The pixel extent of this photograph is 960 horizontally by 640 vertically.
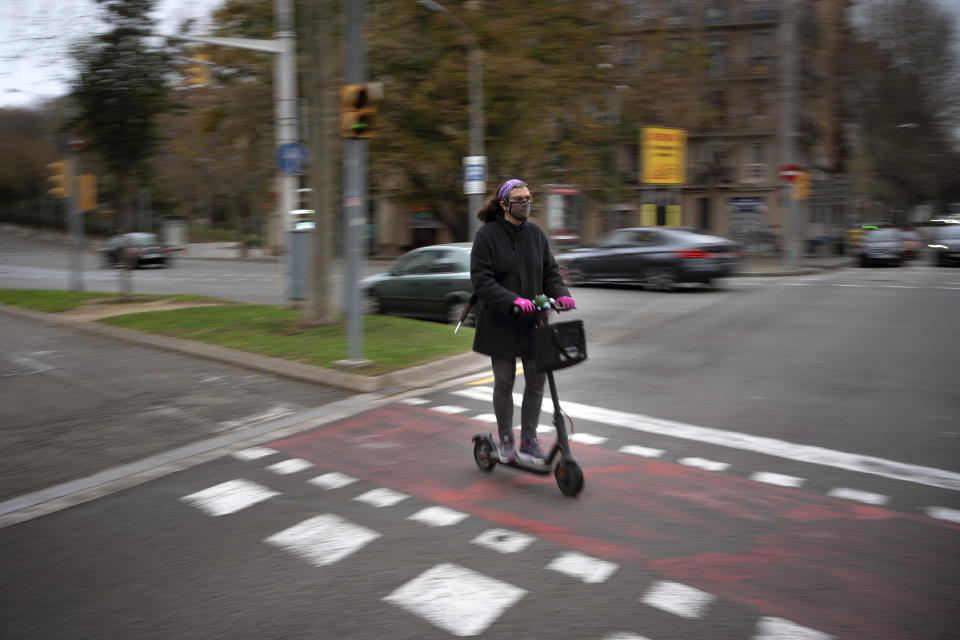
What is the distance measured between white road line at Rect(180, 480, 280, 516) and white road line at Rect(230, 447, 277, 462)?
552 millimetres

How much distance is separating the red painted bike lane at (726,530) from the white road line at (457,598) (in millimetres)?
616

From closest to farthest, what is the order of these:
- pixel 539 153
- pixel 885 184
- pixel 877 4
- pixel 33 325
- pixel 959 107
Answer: pixel 33 325
pixel 539 153
pixel 877 4
pixel 959 107
pixel 885 184

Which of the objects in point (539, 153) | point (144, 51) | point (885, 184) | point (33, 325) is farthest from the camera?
point (885, 184)

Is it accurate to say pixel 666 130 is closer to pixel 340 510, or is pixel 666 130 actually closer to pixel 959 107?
pixel 340 510

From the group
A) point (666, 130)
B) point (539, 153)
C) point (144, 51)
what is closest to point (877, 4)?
point (666, 130)

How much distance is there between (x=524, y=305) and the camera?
15.8ft

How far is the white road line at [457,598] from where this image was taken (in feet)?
11.3

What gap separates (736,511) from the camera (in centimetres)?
473

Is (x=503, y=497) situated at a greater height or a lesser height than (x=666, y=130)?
lesser

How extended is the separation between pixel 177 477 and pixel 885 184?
69419 millimetres

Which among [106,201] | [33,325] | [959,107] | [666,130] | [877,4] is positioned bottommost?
[33,325]

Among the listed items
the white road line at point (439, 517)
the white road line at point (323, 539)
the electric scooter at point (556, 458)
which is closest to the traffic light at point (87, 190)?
the electric scooter at point (556, 458)

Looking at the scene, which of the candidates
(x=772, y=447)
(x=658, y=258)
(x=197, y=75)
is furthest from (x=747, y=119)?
(x=772, y=447)

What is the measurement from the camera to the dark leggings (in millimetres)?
5332
